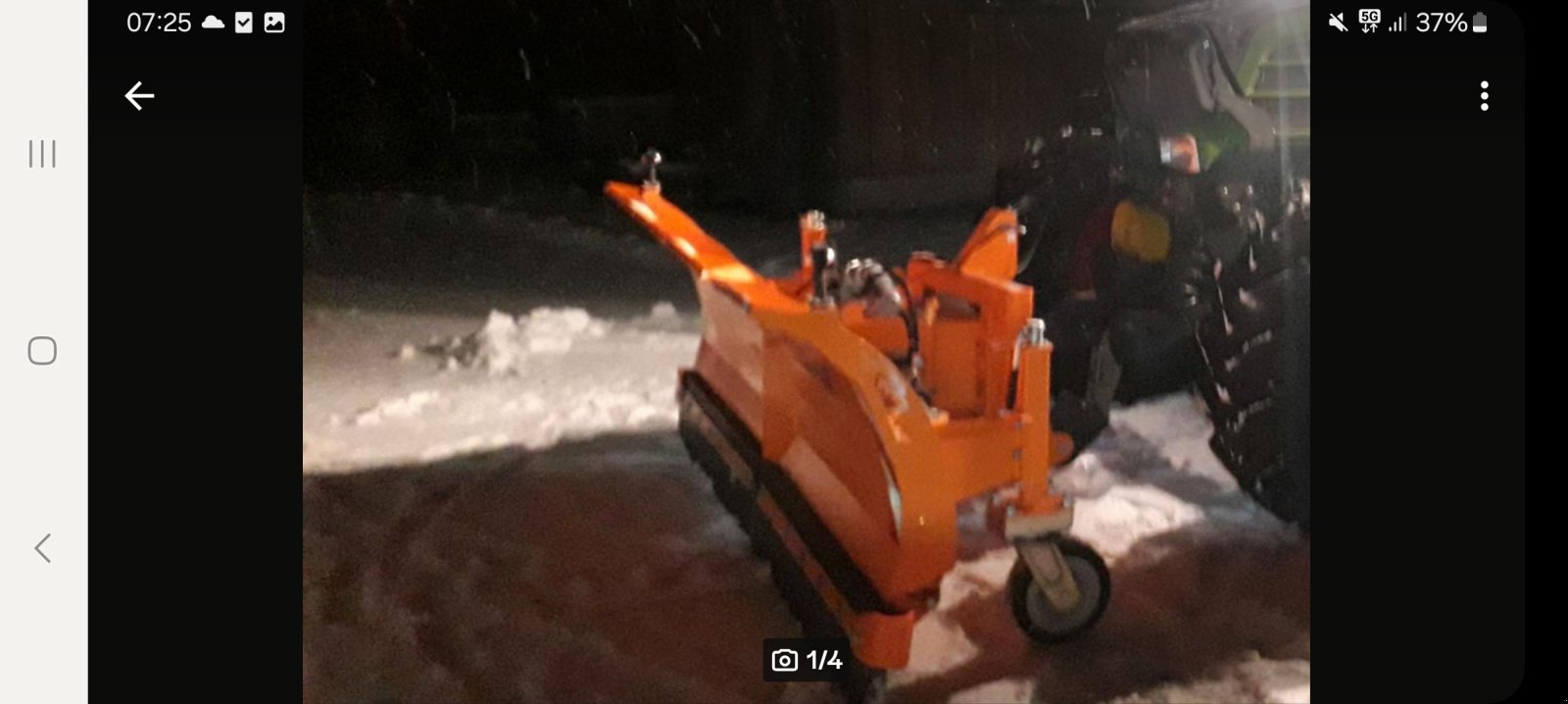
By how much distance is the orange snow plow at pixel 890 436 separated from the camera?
1920 mm

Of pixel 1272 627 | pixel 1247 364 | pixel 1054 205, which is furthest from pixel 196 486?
pixel 1054 205

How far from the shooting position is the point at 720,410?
281 centimetres

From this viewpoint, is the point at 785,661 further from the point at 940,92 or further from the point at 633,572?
the point at 940,92

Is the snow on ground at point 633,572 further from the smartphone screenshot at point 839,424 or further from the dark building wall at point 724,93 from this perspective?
the dark building wall at point 724,93

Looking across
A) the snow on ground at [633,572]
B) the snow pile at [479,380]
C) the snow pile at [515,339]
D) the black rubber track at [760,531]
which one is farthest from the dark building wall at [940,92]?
the black rubber track at [760,531]

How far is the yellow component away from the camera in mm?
3125

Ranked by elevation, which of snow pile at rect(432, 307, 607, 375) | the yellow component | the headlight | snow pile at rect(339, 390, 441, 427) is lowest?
snow pile at rect(339, 390, 441, 427)

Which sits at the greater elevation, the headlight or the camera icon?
the headlight

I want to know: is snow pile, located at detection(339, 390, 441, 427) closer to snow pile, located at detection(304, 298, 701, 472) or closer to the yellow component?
snow pile, located at detection(304, 298, 701, 472)

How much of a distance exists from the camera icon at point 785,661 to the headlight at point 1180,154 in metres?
1.69

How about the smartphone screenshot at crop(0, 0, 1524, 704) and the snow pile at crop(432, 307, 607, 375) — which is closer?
the smartphone screenshot at crop(0, 0, 1524, 704)

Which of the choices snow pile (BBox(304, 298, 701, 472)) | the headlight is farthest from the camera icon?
snow pile (BBox(304, 298, 701, 472))

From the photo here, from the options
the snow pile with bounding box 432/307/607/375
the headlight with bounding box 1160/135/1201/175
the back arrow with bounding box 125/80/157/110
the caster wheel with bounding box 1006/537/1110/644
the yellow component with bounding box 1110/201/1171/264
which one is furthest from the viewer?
the snow pile with bounding box 432/307/607/375

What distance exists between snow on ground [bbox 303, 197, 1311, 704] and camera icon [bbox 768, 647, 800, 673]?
5.1 inches
